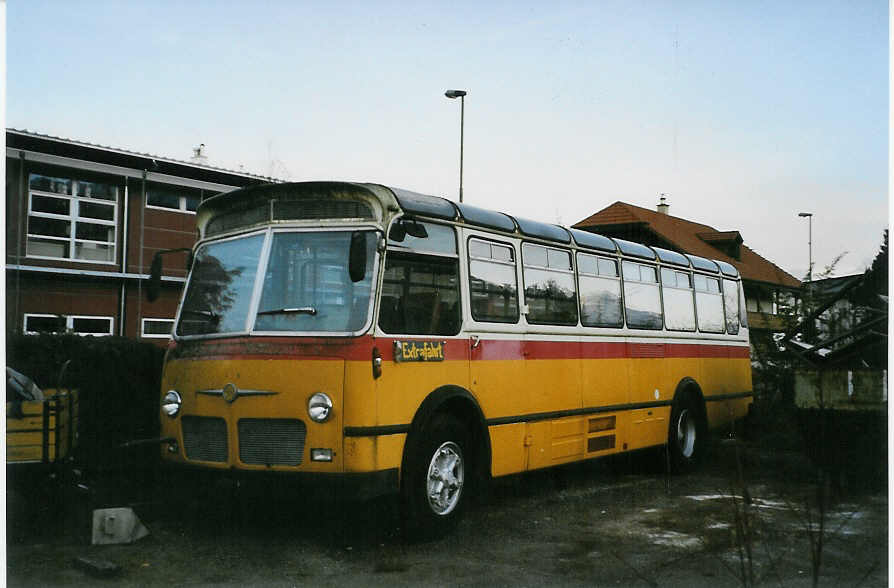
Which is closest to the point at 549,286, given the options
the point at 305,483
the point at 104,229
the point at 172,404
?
the point at 305,483

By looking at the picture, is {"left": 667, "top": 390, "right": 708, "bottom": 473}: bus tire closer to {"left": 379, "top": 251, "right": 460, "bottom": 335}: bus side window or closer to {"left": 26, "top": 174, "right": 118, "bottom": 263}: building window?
{"left": 379, "top": 251, "right": 460, "bottom": 335}: bus side window

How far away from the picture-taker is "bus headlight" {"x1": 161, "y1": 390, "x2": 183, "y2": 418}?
303 inches

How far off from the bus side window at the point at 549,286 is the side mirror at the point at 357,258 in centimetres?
278

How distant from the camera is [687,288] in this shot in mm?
13094

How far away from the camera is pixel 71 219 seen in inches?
781

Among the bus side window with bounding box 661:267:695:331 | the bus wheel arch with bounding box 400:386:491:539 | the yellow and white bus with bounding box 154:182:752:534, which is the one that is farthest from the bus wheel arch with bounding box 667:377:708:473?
the bus wheel arch with bounding box 400:386:491:539

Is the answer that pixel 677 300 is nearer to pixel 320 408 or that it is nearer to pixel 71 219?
pixel 320 408

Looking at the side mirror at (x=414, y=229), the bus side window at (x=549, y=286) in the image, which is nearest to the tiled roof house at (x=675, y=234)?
the bus side window at (x=549, y=286)

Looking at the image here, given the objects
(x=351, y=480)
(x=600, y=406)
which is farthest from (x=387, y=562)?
(x=600, y=406)

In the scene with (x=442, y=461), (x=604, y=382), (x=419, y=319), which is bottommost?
(x=442, y=461)

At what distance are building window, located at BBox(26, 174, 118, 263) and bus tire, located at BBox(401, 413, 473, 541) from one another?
1122cm

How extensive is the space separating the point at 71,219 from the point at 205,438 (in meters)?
13.9

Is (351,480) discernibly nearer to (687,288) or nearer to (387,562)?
(387,562)

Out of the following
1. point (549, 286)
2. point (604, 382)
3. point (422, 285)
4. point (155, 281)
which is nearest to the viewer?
point (422, 285)
